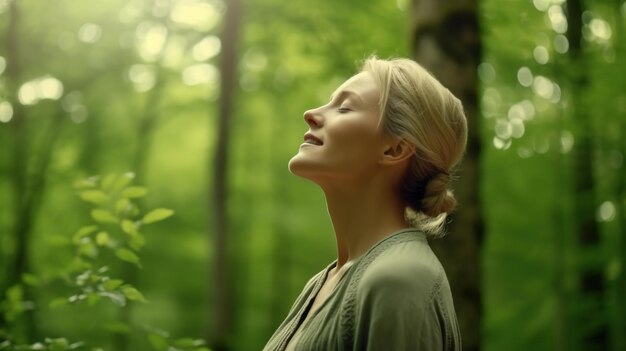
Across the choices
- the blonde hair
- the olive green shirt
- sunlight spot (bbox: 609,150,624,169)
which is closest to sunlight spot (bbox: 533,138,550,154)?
sunlight spot (bbox: 609,150,624,169)

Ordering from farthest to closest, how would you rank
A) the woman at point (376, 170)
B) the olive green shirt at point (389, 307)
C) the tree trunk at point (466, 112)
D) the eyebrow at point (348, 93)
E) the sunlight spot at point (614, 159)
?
1. the sunlight spot at point (614, 159)
2. the tree trunk at point (466, 112)
3. the eyebrow at point (348, 93)
4. the woman at point (376, 170)
5. the olive green shirt at point (389, 307)

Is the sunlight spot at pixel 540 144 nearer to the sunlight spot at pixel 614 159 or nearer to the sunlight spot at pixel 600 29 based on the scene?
the sunlight spot at pixel 614 159

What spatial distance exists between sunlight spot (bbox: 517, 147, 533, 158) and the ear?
332 inches

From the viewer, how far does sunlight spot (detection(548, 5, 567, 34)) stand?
33.0 ft

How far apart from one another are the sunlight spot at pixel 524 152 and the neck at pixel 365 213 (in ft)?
27.5

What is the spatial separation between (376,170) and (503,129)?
8.03m

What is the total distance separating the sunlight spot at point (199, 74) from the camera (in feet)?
51.1

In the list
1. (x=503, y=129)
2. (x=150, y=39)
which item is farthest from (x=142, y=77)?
(x=503, y=129)

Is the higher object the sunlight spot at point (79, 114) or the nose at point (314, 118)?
the sunlight spot at point (79, 114)

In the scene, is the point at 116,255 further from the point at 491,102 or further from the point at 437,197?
the point at 491,102

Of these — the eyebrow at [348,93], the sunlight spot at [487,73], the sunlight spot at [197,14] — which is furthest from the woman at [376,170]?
A: the sunlight spot at [197,14]

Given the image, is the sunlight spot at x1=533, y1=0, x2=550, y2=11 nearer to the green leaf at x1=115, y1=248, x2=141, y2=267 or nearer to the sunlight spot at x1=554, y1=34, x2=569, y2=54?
the sunlight spot at x1=554, y1=34, x2=569, y2=54

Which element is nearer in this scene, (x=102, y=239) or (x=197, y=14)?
(x=102, y=239)

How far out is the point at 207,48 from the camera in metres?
13.3
